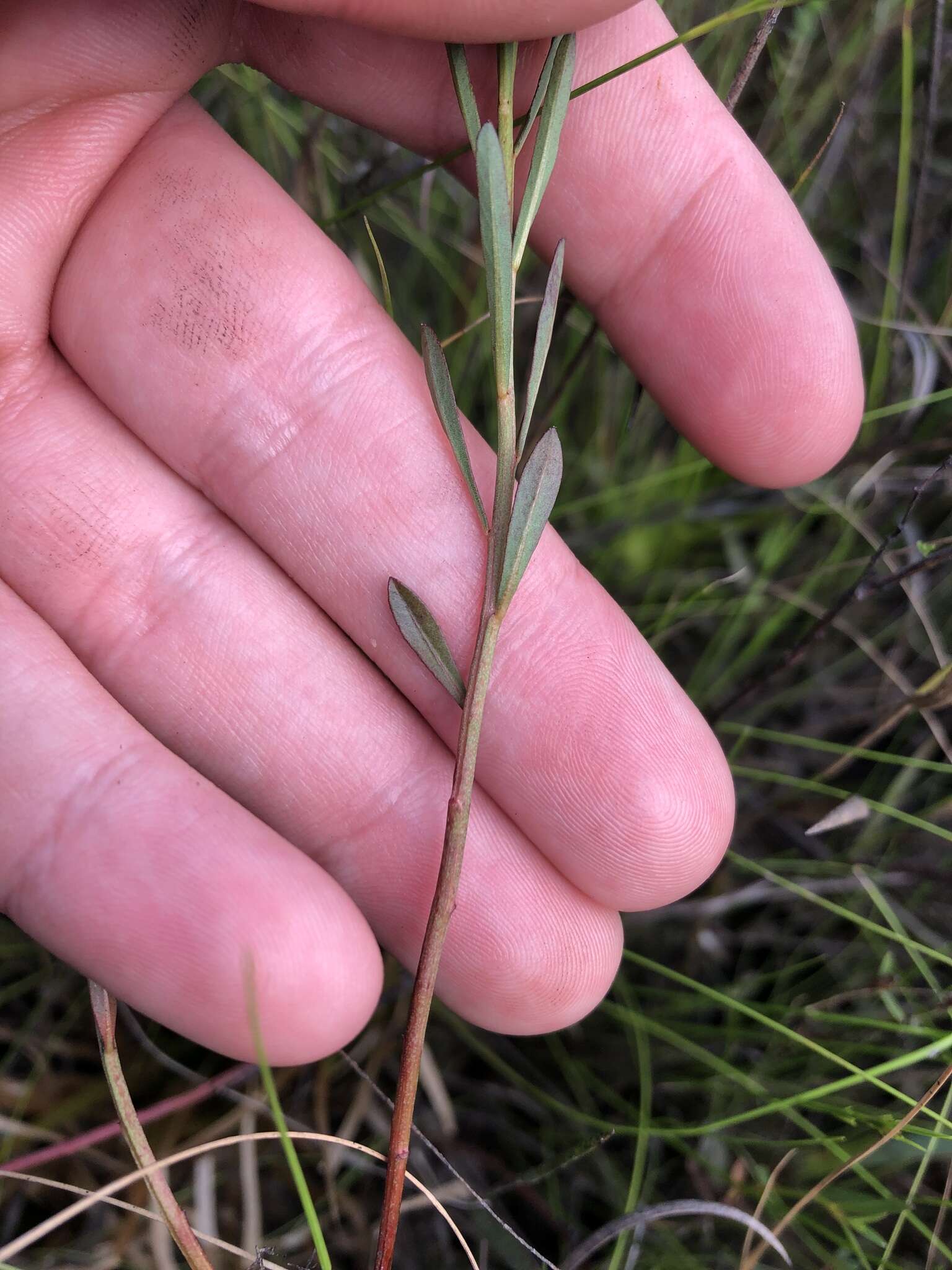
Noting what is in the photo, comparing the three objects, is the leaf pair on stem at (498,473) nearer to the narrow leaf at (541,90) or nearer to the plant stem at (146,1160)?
the narrow leaf at (541,90)

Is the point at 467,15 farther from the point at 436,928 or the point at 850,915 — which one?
the point at 850,915

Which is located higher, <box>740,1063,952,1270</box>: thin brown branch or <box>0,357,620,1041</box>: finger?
<box>0,357,620,1041</box>: finger

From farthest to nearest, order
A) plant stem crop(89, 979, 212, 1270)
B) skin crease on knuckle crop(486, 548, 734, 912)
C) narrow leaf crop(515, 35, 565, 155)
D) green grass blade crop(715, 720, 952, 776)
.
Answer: green grass blade crop(715, 720, 952, 776), skin crease on knuckle crop(486, 548, 734, 912), narrow leaf crop(515, 35, 565, 155), plant stem crop(89, 979, 212, 1270)

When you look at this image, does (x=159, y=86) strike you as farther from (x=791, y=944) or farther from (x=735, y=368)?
(x=791, y=944)

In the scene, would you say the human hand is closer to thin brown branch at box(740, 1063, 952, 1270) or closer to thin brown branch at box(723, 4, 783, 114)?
thin brown branch at box(723, 4, 783, 114)

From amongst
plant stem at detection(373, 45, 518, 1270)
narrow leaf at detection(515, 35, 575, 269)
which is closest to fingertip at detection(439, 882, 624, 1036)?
plant stem at detection(373, 45, 518, 1270)

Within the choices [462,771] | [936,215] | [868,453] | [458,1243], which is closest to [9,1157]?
[458,1243]
